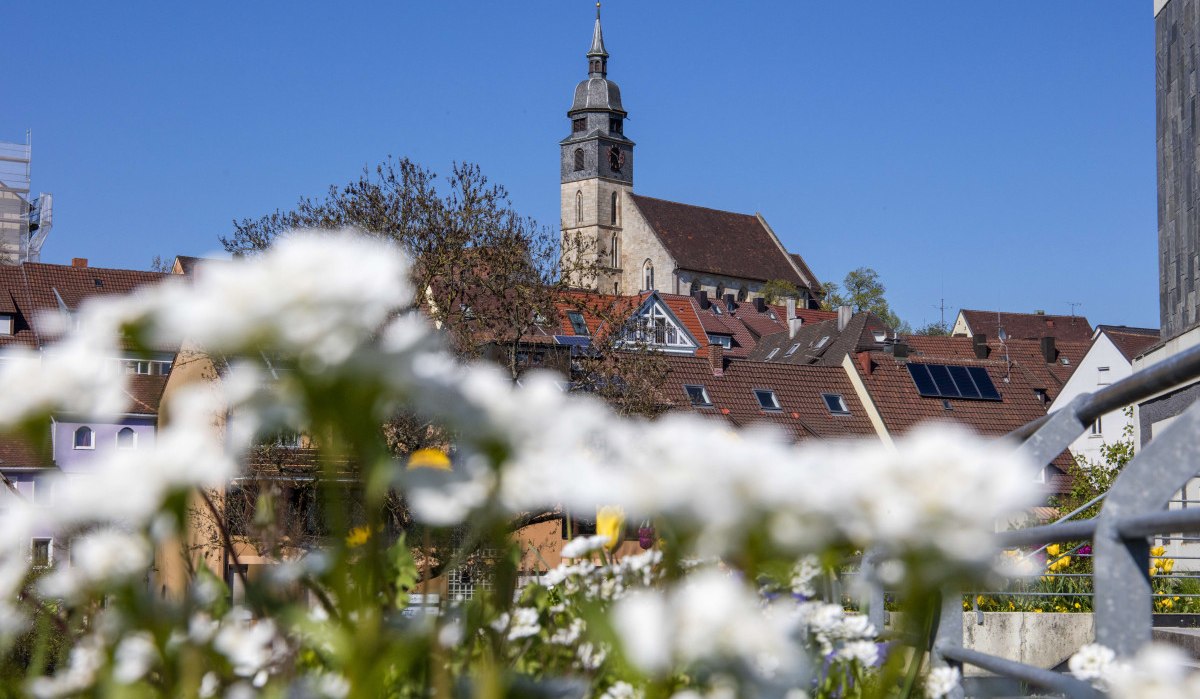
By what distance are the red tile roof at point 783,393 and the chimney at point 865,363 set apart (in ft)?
2.47

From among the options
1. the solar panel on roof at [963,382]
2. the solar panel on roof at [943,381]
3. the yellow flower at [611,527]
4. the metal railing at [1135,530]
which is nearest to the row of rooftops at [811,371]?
the solar panel on roof at [943,381]

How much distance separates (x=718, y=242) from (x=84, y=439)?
6035 centimetres

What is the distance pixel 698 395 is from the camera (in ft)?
130

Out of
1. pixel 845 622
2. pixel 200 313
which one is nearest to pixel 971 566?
pixel 200 313

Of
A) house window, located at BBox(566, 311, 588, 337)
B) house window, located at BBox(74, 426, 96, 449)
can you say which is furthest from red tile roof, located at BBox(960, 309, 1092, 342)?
house window, located at BBox(74, 426, 96, 449)

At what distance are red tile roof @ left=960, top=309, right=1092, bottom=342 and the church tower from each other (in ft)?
88.7

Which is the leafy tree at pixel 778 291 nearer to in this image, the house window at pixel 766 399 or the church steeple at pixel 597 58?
the church steeple at pixel 597 58

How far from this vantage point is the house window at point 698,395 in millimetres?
39125

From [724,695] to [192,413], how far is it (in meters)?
0.46

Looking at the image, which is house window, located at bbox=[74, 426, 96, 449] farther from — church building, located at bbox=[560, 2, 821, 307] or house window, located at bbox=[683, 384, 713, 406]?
church building, located at bbox=[560, 2, 821, 307]

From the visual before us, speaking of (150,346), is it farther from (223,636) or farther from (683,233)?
(683,233)

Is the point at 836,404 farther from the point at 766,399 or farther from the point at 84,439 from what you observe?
the point at 84,439

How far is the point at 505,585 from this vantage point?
1.39 m

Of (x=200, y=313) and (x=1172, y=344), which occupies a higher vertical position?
(x=1172, y=344)
